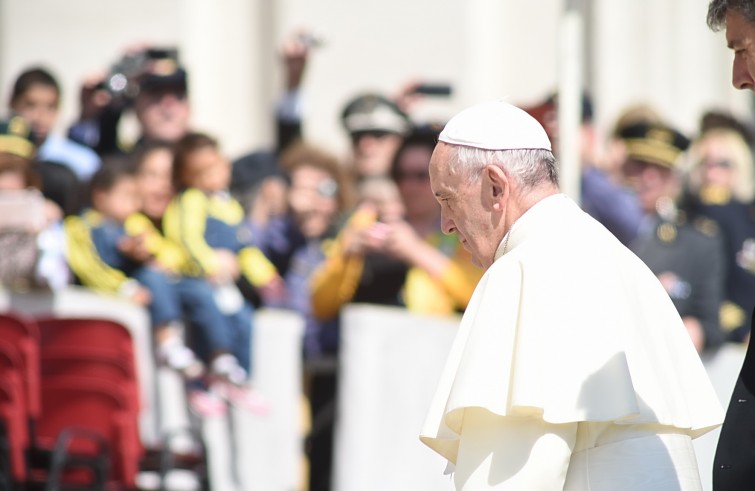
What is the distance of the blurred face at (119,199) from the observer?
831cm

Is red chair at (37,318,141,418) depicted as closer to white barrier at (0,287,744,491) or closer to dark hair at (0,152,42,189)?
white barrier at (0,287,744,491)

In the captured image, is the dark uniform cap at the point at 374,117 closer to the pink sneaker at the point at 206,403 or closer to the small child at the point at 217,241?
the small child at the point at 217,241

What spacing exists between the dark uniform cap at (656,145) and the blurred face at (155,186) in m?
2.43

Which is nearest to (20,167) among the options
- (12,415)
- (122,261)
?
(122,261)

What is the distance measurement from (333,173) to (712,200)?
2041 mm

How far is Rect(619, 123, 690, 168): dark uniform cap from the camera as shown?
308 inches

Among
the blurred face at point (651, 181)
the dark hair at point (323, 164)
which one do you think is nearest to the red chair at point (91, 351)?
the dark hair at point (323, 164)

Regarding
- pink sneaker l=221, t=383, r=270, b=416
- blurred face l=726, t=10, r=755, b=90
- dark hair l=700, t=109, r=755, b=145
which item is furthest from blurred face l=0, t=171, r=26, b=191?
blurred face l=726, t=10, r=755, b=90

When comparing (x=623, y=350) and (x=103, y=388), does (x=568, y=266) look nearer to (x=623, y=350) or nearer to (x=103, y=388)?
(x=623, y=350)

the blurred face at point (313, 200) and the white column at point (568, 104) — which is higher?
the white column at point (568, 104)

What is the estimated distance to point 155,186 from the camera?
835 cm

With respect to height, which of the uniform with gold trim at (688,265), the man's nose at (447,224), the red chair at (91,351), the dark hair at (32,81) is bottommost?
the red chair at (91,351)

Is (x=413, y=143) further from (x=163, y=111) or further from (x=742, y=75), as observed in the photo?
(x=742, y=75)

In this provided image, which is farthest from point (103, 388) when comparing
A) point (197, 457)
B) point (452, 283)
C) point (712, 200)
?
Result: point (712, 200)
